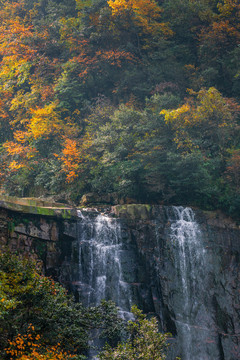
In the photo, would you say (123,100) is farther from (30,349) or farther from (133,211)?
(30,349)

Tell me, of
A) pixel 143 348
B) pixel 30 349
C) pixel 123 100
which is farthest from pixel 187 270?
pixel 123 100

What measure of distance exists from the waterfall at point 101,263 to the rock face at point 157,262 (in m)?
0.05

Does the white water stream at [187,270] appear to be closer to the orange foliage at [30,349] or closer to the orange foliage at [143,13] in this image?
the orange foliage at [30,349]

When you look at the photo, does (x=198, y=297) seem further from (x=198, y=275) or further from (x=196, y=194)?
(x=196, y=194)

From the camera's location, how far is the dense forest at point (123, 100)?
2086 centimetres

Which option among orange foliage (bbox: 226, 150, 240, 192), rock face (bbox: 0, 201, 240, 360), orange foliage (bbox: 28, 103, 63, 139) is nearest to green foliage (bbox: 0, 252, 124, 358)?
rock face (bbox: 0, 201, 240, 360)

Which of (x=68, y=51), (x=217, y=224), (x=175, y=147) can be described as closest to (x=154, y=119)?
(x=175, y=147)

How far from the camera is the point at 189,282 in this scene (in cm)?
1797

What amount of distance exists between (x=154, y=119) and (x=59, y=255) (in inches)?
403

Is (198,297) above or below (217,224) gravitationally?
below

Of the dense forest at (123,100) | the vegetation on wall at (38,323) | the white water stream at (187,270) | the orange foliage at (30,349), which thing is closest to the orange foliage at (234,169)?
the dense forest at (123,100)

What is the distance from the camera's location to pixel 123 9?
2594cm

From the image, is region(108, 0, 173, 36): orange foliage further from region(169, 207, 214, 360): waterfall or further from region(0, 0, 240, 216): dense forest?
region(169, 207, 214, 360): waterfall

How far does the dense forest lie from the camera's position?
20859 millimetres
